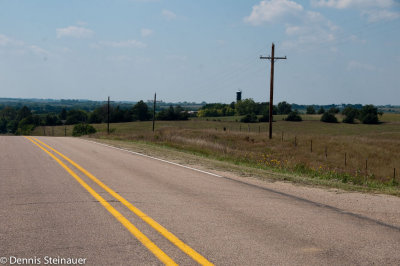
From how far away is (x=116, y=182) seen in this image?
10.5 m

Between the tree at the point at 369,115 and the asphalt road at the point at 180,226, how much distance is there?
320 ft

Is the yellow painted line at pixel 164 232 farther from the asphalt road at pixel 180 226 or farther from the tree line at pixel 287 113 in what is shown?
the tree line at pixel 287 113

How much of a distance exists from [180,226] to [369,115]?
10280 cm

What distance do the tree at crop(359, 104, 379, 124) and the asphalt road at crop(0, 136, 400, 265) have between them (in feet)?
320

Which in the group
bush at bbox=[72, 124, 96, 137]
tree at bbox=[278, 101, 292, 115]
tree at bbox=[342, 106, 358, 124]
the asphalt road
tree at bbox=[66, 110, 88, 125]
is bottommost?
bush at bbox=[72, 124, 96, 137]

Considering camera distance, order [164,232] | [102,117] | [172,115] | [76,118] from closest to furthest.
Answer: [164,232]
[172,115]
[76,118]
[102,117]

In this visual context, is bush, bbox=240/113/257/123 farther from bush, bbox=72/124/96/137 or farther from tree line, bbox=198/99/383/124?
bush, bbox=72/124/96/137

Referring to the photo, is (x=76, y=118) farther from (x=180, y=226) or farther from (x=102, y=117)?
(x=180, y=226)

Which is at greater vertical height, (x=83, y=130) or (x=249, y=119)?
(x=249, y=119)

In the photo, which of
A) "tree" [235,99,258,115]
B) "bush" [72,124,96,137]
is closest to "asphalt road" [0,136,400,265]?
"bush" [72,124,96,137]

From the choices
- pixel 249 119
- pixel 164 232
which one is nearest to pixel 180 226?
pixel 164 232

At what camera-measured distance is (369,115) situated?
99.4 meters

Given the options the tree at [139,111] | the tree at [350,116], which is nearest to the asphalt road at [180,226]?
the tree at [350,116]

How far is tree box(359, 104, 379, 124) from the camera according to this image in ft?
324
